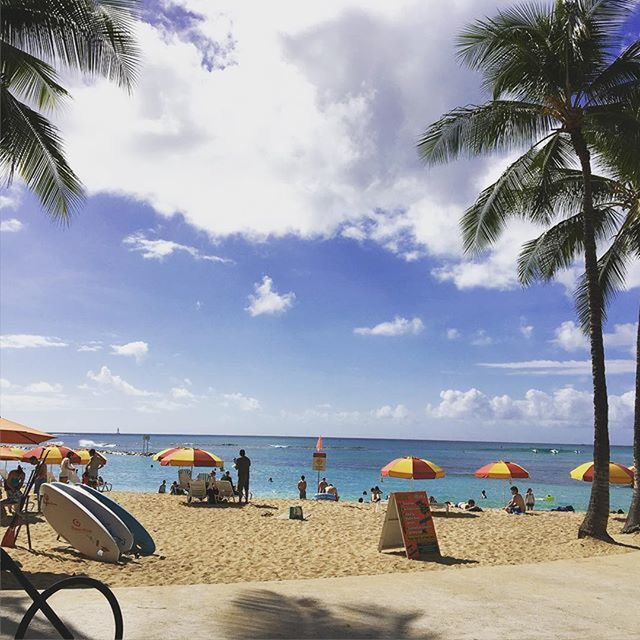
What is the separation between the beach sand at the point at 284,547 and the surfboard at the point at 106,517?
1.13ft

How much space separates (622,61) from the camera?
39.5 ft

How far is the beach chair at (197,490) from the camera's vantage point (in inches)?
727

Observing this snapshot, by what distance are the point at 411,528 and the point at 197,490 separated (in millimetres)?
10157

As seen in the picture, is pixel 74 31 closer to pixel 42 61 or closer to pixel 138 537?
pixel 42 61

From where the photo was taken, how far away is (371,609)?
Result: 20.2ft

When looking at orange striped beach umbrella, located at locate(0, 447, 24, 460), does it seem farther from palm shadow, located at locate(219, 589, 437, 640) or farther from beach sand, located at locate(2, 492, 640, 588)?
palm shadow, located at locate(219, 589, 437, 640)

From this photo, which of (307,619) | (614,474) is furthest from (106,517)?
(614,474)

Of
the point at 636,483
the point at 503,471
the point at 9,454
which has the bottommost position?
the point at 503,471

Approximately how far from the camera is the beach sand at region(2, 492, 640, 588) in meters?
8.64

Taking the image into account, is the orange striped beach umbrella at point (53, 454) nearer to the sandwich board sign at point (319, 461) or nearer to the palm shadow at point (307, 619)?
the sandwich board sign at point (319, 461)

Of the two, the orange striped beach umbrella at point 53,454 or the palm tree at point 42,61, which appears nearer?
the palm tree at point 42,61

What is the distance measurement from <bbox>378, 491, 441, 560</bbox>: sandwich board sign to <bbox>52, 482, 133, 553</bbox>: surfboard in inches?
169

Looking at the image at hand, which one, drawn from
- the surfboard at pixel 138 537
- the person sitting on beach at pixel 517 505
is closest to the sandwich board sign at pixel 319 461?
the person sitting on beach at pixel 517 505

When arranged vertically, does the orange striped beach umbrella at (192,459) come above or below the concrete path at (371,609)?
above
